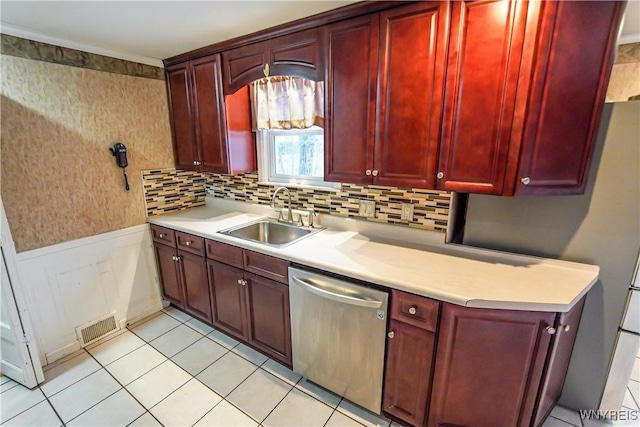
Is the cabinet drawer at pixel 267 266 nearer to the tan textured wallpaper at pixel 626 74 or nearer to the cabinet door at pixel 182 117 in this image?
the cabinet door at pixel 182 117

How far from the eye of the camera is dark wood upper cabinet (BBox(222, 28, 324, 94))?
1682 millimetres

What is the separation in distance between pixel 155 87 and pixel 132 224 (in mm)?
1170

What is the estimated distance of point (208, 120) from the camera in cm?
230

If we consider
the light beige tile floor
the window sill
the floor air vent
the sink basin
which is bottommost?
the light beige tile floor

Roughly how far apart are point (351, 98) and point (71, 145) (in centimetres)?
197

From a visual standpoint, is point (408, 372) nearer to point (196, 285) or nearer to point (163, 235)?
point (196, 285)

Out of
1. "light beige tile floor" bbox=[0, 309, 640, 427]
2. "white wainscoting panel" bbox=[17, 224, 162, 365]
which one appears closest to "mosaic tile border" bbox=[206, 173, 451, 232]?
"white wainscoting panel" bbox=[17, 224, 162, 365]

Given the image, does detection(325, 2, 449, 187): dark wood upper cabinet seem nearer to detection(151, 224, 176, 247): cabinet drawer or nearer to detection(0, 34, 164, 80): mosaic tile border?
detection(151, 224, 176, 247): cabinet drawer

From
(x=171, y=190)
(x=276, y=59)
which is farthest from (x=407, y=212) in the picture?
(x=171, y=190)

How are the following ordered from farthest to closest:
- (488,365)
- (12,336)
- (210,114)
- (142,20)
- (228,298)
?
(210,114), (228,298), (12,336), (142,20), (488,365)

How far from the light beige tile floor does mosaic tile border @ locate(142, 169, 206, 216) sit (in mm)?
1146

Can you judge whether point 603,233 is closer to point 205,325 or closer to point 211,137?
point 211,137

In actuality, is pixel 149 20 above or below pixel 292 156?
above

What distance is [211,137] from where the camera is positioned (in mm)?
2314
